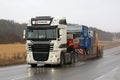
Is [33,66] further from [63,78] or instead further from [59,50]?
[63,78]

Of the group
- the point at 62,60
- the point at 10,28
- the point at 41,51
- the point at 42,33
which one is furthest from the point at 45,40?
the point at 10,28

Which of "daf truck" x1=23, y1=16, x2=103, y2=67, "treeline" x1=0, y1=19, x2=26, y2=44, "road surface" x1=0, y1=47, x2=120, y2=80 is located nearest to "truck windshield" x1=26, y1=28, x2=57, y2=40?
"daf truck" x1=23, y1=16, x2=103, y2=67

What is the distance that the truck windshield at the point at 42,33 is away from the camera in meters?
25.6

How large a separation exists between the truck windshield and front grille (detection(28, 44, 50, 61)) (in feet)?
1.72

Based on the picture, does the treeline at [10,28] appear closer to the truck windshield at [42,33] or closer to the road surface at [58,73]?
the truck windshield at [42,33]

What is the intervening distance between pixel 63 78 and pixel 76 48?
13.2 m

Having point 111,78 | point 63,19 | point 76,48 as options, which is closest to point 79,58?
point 76,48

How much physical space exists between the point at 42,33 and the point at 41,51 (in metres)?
1.18

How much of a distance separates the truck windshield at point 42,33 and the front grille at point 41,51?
1.72 feet

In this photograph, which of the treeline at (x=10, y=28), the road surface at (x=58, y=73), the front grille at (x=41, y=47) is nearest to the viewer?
the road surface at (x=58, y=73)

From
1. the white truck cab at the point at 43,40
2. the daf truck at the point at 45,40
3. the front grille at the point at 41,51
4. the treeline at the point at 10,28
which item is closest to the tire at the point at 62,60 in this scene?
the daf truck at the point at 45,40

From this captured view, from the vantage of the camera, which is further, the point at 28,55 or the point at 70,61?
the point at 70,61

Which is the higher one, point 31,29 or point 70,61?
point 31,29

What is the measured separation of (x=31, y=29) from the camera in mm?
26031
